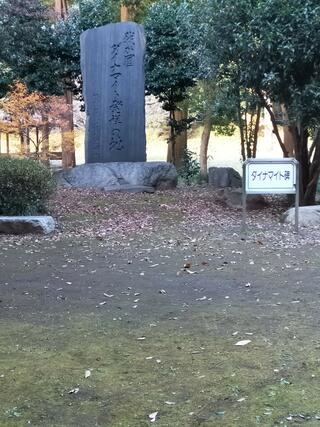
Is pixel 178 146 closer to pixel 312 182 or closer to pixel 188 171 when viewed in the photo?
Answer: pixel 188 171

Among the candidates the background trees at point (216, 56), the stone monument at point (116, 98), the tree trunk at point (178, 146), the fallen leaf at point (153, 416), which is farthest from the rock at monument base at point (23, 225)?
the tree trunk at point (178, 146)

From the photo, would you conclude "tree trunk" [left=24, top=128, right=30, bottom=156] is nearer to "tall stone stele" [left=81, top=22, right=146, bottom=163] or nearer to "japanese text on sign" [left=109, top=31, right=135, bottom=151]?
"tall stone stele" [left=81, top=22, right=146, bottom=163]

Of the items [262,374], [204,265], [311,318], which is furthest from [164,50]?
[262,374]

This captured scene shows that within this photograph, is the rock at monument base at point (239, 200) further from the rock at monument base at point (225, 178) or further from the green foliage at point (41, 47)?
the green foliage at point (41, 47)

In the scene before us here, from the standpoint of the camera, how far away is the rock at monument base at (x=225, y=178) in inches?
528

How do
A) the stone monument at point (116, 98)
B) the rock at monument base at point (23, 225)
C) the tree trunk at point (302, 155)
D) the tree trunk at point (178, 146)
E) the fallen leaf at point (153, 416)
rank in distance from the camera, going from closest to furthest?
the fallen leaf at point (153, 416) → the rock at monument base at point (23, 225) → the tree trunk at point (302, 155) → the stone monument at point (116, 98) → the tree trunk at point (178, 146)

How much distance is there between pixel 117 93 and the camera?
1205 cm

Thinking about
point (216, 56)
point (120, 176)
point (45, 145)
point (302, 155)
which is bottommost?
Result: point (120, 176)

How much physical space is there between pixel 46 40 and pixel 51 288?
38.0 ft

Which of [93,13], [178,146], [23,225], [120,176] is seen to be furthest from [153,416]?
[178,146]

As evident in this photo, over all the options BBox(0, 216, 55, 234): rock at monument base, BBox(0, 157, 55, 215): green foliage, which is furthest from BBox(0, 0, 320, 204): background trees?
BBox(0, 216, 55, 234): rock at monument base

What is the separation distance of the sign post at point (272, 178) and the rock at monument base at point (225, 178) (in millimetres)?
5620

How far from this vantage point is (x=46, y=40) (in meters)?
15.2

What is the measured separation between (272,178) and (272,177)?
0.01 meters
